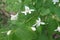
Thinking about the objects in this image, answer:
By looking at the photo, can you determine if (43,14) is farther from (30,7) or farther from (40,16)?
(30,7)

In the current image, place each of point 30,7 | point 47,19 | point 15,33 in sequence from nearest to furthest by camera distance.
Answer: point 15,33
point 47,19
point 30,7

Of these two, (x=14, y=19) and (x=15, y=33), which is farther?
(x=14, y=19)

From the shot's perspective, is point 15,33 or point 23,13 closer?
point 15,33

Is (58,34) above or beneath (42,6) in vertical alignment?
beneath

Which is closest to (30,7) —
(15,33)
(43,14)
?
(43,14)

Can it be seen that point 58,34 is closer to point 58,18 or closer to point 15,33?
point 58,18

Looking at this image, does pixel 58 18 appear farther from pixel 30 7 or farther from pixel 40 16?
pixel 30 7

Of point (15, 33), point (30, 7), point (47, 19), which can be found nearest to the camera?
point (15, 33)

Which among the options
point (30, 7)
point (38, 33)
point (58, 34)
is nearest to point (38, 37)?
point (38, 33)

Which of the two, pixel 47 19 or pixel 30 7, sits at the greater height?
pixel 30 7
